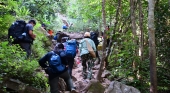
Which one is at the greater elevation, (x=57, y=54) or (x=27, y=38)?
(x=27, y=38)

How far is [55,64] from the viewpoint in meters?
5.90

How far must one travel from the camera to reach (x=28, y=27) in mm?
7383

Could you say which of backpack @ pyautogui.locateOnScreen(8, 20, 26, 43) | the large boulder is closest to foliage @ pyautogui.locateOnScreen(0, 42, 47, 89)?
backpack @ pyautogui.locateOnScreen(8, 20, 26, 43)

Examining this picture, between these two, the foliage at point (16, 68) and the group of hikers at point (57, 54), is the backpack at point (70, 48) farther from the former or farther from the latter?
the foliage at point (16, 68)

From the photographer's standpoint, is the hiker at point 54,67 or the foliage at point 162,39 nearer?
the hiker at point 54,67

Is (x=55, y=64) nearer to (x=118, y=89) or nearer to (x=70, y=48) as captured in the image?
(x=70, y=48)

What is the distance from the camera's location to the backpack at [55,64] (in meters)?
5.91

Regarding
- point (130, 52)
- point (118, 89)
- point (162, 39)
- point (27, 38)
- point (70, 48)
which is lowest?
point (118, 89)

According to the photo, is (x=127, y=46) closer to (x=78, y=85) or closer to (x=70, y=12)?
(x=78, y=85)

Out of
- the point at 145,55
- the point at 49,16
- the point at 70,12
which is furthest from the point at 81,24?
the point at 145,55

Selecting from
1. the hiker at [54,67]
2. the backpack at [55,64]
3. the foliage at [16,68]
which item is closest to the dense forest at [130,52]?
the foliage at [16,68]

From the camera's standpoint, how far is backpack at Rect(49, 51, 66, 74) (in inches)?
233

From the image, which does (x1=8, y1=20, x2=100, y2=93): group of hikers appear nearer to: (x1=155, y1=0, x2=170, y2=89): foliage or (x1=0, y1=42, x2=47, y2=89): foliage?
(x1=0, y1=42, x2=47, y2=89): foliage

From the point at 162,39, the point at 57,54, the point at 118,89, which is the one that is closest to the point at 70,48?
the point at 57,54
